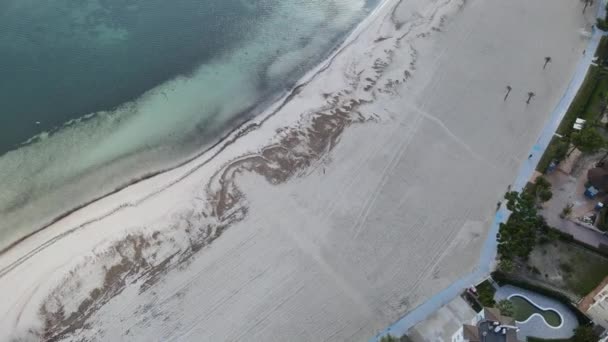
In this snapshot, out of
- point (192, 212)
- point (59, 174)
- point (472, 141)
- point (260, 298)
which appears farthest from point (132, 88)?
point (472, 141)

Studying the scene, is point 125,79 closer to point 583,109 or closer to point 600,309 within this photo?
point 600,309

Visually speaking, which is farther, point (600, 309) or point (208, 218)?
point (208, 218)

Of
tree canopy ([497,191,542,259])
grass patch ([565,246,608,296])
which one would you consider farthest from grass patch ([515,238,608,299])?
tree canopy ([497,191,542,259])

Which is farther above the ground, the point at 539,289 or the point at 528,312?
the point at 539,289

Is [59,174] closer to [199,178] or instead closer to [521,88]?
[199,178]

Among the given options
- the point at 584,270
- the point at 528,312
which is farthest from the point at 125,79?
the point at 584,270
